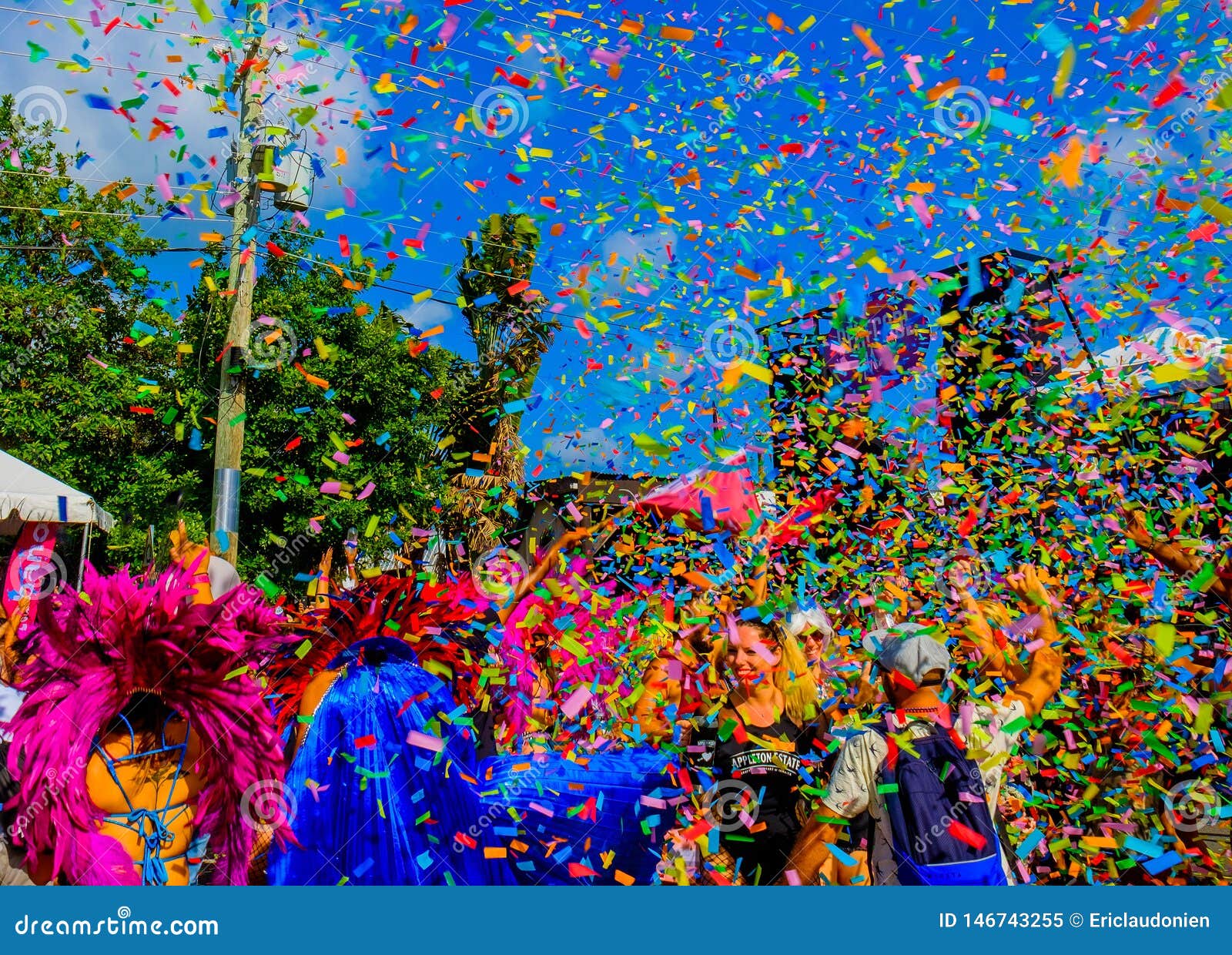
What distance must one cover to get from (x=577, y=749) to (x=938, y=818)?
2638 mm

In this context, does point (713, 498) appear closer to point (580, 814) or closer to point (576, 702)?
point (576, 702)

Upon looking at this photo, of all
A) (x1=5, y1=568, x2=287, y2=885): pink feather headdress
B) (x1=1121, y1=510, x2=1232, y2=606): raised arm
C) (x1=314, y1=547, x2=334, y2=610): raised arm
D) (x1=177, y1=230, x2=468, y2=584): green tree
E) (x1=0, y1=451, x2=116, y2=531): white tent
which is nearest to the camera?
(x1=5, y1=568, x2=287, y2=885): pink feather headdress

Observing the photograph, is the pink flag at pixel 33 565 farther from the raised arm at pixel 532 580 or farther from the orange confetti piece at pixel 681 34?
the orange confetti piece at pixel 681 34

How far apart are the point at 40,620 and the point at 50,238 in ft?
50.2

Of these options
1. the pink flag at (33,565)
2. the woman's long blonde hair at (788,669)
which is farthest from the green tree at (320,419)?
the woman's long blonde hair at (788,669)

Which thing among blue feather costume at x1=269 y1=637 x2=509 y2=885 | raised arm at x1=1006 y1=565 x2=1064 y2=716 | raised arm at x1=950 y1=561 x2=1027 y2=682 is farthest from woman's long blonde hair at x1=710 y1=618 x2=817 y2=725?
blue feather costume at x1=269 y1=637 x2=509 y2=885

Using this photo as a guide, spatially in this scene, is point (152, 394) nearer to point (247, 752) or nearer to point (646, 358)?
point (646, 358)

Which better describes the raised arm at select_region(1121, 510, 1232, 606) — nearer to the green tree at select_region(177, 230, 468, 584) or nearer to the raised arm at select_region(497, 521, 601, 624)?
the raised arm at select_region(497, 521, 601, 624)

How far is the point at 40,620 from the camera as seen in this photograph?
2.94 m

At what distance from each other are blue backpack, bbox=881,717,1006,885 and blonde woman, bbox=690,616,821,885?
640mm

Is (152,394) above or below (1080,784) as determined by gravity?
above

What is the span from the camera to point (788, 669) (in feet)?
12.8

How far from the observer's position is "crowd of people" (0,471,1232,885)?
2.89 meters

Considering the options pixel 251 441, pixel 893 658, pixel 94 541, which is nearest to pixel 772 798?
pixel 893 658
